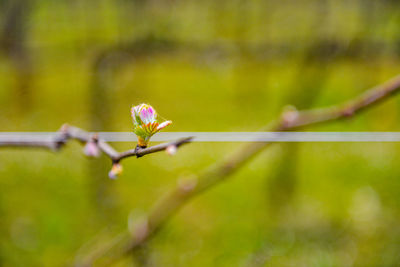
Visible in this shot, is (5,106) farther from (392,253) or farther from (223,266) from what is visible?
(392,253)

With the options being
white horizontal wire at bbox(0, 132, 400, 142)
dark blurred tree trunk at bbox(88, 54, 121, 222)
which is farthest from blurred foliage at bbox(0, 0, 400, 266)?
white horizontal wire at bbox(0, 132, 400, 142)

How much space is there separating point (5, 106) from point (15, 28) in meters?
0.31

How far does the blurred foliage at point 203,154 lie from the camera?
82cm

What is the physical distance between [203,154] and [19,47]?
960mm

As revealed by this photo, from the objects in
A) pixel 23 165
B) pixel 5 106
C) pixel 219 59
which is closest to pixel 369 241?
pixel 23 165

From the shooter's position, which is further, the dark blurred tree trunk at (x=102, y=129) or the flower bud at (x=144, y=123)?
Answer: the dark blurred tree trunk at (x=102, y=129)

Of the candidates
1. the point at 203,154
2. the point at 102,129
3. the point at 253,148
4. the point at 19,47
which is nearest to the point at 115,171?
the point at 253,148

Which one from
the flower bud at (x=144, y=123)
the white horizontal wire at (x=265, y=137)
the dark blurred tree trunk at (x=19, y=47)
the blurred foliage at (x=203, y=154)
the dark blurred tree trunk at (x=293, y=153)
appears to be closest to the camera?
the flower bud at (x=144, y=123)

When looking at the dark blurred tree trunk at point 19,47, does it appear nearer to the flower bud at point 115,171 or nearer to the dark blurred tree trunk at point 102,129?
the dark blurred tree trunk at point 102,129

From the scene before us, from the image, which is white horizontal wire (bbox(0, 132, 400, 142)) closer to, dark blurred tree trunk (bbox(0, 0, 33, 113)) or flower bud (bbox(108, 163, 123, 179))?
flower bud (bbox(108, 163, 123, 179))

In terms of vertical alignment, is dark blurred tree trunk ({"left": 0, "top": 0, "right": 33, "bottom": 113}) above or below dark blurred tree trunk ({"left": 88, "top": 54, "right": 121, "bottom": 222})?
above

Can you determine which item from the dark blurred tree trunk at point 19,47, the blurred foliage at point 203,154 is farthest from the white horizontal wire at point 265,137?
the dark blurred tree trunk at point 19,47

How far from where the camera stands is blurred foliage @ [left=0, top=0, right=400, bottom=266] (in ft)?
2.69

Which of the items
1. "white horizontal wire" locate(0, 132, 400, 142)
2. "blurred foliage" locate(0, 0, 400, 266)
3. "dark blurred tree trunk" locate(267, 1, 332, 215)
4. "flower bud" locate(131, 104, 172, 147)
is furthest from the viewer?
"dark blurred tree trunk" locate(267, 1, 332, 215)
